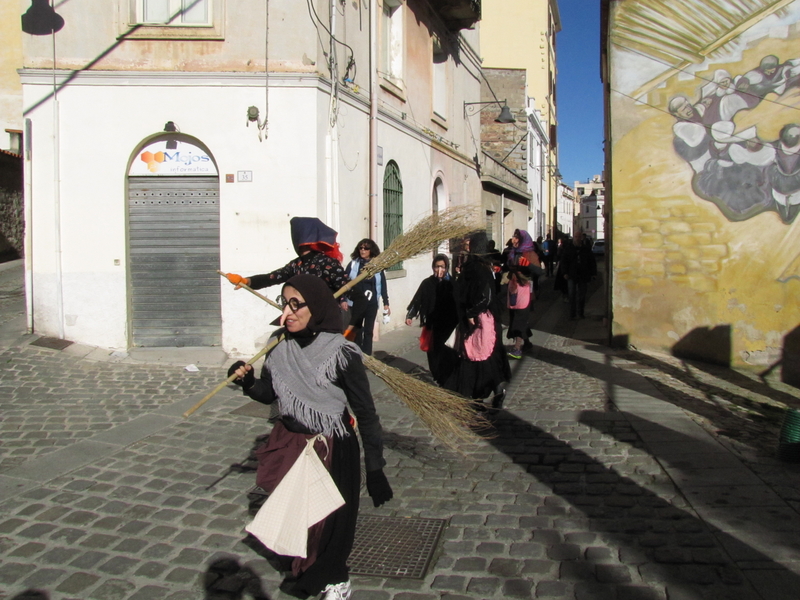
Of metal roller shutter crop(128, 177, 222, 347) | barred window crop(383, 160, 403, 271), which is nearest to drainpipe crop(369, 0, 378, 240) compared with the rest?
barred window crop(383, 160, 403, 271)

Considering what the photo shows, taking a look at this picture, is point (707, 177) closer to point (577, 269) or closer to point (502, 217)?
point (577, 269)

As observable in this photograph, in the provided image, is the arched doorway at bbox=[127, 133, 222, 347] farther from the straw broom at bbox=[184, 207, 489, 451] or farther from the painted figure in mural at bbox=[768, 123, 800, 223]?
the painted figure in mural at bbox=[768, 123, 800, 223]

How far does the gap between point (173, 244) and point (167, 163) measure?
1.12 metres

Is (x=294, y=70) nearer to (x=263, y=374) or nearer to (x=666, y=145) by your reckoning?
(x=666, y=145)

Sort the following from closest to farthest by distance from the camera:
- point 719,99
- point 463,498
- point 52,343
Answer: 1. point 463,498
2. point 52,343
3. point 719,99

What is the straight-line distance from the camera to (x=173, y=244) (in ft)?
33.1

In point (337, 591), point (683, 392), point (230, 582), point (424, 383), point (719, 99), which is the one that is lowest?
point (230, 582)

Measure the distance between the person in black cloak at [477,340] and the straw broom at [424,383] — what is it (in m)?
1.46

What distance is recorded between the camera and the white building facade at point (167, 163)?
9766mm

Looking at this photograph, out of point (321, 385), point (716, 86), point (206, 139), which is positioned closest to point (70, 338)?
point (206, 139)

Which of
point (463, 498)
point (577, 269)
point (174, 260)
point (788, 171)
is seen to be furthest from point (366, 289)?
point (577, 269)

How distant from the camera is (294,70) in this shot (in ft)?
32.2

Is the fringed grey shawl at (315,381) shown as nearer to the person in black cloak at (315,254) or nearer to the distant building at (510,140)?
the person in black cloak at (315,254)

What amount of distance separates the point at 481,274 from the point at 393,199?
688 centimetres
